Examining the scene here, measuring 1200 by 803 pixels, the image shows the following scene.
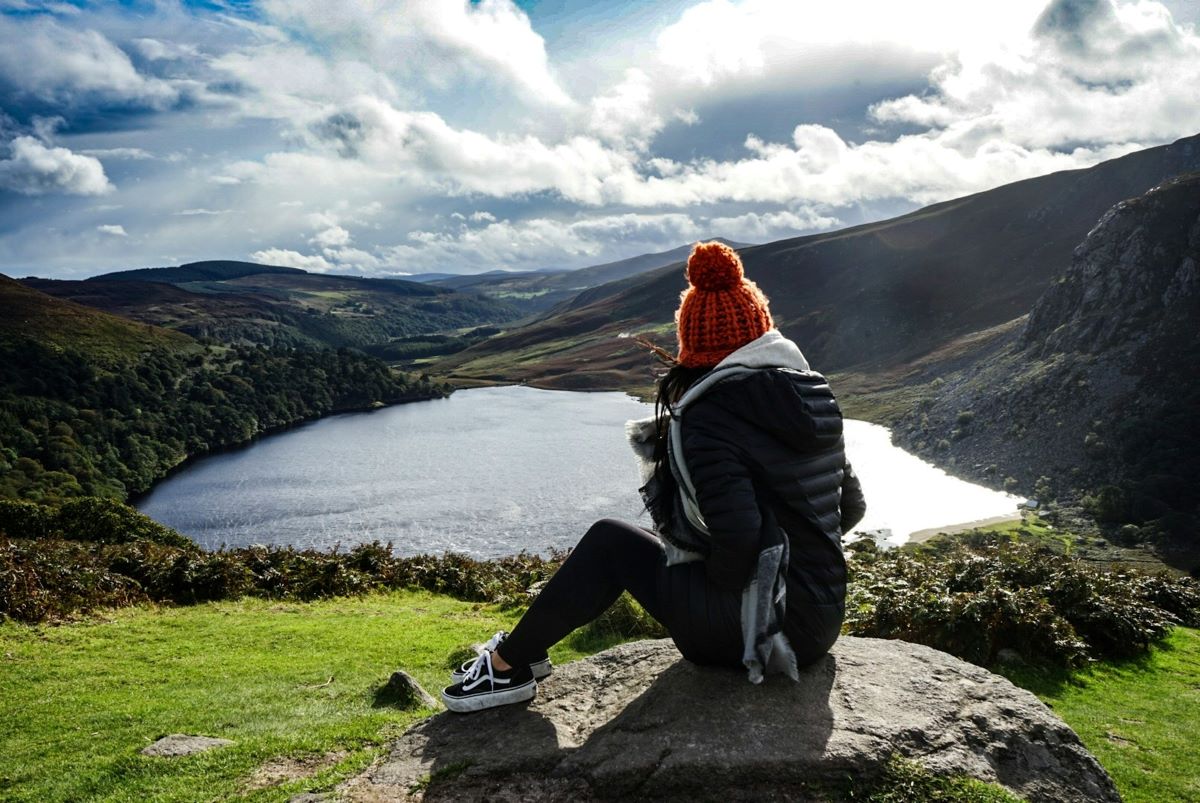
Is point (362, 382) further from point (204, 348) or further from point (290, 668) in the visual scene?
point (290, 668)

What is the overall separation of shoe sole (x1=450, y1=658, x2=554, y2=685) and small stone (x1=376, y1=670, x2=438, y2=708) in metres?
2.31

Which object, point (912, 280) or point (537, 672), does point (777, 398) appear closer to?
point (537, 672)

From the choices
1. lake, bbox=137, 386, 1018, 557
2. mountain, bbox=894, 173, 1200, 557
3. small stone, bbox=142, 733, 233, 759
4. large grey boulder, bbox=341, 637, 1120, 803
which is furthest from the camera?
mountain, bbox=894, 173, 1200, 557

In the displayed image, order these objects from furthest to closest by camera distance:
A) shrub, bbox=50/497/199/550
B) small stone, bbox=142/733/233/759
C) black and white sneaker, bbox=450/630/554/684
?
shrub, bbox=50/497/199/550 → small stone, bbox=142/733/233/759 → black and white sneaker, bbox=450/630/554/684

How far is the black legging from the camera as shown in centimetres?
413

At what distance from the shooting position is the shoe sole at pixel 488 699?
4734 mm

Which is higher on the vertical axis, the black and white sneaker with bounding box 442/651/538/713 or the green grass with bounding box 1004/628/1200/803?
the black and white sneaker with bounding box 442/651/538/713

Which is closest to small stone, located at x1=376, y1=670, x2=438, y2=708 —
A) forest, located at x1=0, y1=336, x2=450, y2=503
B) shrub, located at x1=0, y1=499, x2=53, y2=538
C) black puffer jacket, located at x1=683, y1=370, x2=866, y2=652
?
black puffer jacket, located at x1=683, y1=370, x2=866, y2=652

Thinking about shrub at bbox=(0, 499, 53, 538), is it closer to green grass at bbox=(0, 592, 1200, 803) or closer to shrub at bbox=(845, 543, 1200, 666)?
green grass at bbox=(0, 592, 1200, 803)

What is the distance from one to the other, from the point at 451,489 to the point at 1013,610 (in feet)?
165

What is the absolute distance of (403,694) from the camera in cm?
710

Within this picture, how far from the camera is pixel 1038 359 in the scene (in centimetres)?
7000

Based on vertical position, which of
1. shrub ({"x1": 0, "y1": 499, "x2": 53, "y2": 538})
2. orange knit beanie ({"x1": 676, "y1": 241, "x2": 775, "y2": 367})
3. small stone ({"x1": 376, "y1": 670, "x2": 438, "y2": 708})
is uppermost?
orange knit beanie ({"x1": 676, "y1": 241, "x2": 775, "y2": 367})

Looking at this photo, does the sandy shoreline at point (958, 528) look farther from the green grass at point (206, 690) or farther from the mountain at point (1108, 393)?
the green grass at point (206, 690)
